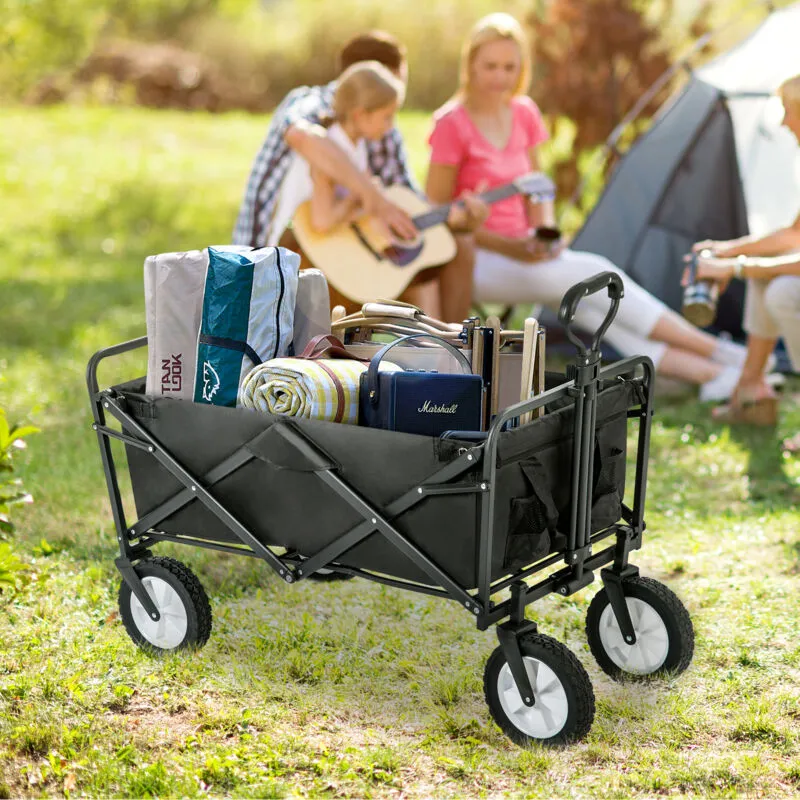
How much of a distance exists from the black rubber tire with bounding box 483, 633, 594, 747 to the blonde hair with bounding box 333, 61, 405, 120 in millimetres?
2591

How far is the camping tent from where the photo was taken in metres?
6.01

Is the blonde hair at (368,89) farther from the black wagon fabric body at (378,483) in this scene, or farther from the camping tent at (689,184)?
the black wagon fabric body at (378,483)

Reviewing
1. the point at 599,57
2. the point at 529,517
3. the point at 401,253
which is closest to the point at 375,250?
the point at 401,253

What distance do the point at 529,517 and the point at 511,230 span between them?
3.00m

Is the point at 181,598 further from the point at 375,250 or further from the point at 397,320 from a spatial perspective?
the point at 375,250

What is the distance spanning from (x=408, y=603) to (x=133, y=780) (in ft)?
3.68

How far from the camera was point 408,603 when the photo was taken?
3523 millimetres

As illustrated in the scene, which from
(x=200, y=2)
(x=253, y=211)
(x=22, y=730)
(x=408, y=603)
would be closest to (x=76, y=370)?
(x=253, y=211)

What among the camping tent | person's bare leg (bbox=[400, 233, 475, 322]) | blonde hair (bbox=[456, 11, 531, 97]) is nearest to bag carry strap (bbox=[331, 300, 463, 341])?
person's bare leg (bbox=[400, 233, 475, 322])

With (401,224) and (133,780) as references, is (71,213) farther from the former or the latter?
(133,780)

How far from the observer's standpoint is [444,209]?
509 centimetres

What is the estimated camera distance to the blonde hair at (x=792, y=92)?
4.37 meters

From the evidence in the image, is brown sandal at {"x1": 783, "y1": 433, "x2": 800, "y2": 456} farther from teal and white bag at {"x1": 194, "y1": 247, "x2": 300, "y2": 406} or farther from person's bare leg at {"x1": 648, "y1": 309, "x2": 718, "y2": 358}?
teal and white bag at {"x1": 194, "y1": 247, "x2": 300, "y2": 406}

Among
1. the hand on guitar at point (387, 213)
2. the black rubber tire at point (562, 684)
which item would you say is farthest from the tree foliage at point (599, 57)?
the black rubber tire at point (562, 684)
